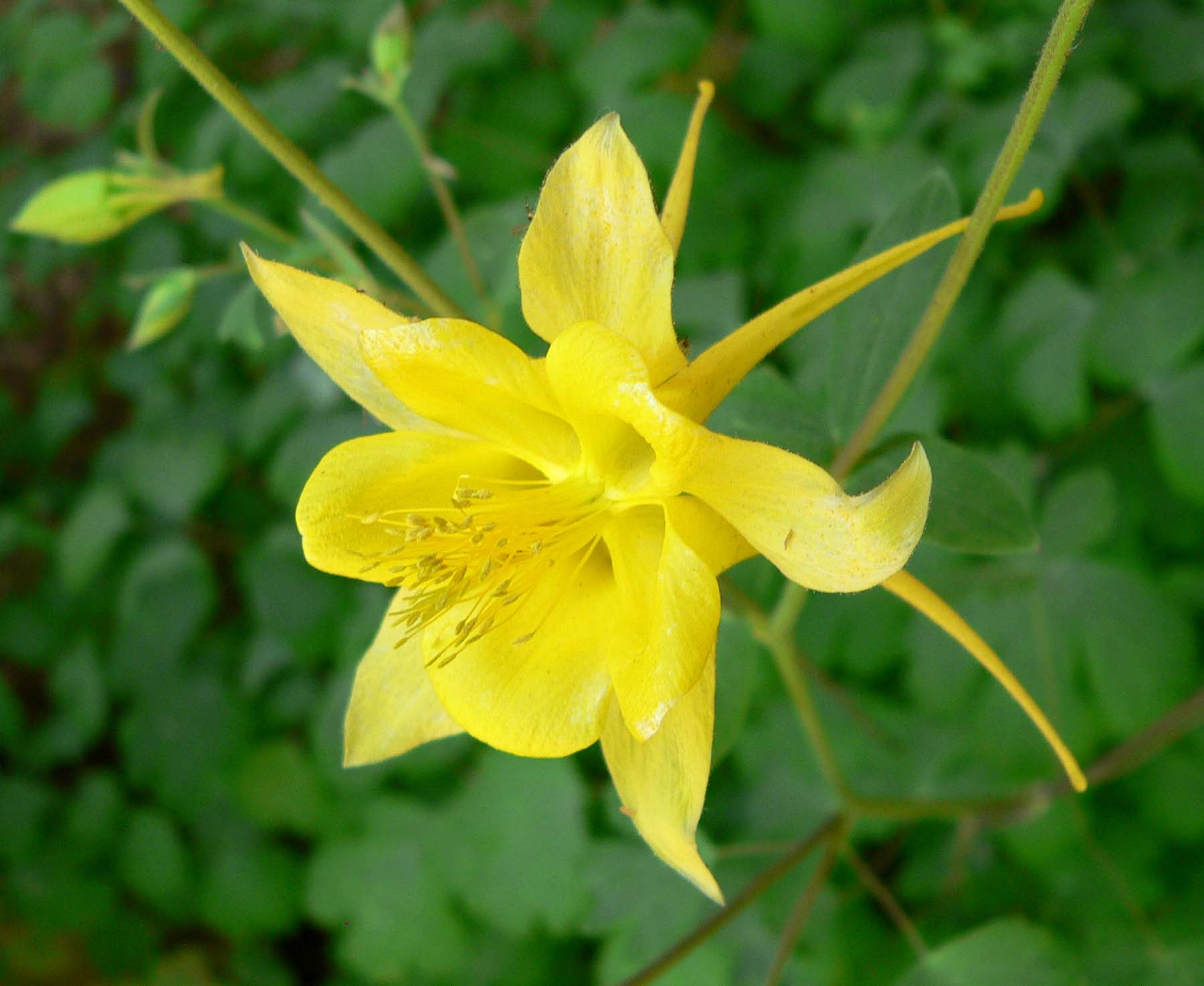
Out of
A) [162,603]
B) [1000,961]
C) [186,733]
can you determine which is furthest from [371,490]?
[186,733]

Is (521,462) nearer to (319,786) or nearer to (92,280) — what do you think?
(319,786)

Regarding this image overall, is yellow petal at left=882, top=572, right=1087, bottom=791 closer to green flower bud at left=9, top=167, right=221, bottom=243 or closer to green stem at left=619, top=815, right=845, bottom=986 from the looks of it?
green stem at left=619, top=815, right=845, bottom=986

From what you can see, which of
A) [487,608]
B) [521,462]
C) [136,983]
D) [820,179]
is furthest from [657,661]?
[136,983]

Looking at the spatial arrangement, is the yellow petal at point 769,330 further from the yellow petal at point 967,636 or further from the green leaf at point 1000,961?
the green leaf at point 1000,961

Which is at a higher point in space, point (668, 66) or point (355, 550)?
point (355, 550)

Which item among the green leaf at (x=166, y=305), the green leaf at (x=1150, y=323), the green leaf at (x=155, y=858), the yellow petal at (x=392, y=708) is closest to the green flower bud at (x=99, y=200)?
the green leaf at (x=166, y=305)

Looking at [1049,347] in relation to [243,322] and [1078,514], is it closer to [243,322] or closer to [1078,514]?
[1078,514]

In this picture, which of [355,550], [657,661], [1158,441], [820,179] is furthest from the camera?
[820,179]
